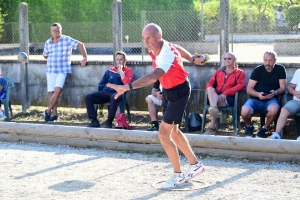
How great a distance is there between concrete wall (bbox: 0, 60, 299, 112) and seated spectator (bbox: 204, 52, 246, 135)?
1.92 feet

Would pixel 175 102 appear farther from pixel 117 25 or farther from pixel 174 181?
pixel 117 25

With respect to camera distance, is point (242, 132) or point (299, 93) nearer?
point (299, 93)

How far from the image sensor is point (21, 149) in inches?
328

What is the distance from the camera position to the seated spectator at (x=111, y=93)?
9.44 metres

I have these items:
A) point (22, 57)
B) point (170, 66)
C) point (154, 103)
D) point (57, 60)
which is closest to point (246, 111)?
point (154, 103)

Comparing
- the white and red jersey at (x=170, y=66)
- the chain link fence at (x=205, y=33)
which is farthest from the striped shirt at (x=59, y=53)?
the white and red jersey at (x=170, y=66)

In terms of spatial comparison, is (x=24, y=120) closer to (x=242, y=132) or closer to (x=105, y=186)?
(x=242, y=132)

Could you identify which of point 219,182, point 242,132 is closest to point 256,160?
point 219,182

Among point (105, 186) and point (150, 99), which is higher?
point (150, 99)

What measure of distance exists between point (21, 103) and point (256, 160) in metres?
5.57

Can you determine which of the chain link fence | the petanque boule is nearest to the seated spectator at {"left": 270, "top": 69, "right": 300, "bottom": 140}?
the chain link fence

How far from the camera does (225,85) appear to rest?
8992 mm

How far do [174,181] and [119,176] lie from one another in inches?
30.5

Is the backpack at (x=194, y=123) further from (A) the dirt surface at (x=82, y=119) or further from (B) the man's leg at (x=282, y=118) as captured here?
(B) the man's leg at (x=282, y=118)
